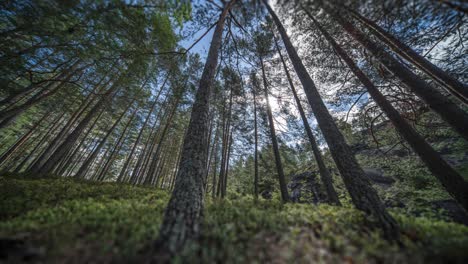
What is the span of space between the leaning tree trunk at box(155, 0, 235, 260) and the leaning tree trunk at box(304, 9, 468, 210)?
4.27m

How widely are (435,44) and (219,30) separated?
7107 mm

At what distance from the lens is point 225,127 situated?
1268 cm

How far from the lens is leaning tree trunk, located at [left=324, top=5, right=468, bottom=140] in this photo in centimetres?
395

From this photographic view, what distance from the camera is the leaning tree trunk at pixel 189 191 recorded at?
2.01m

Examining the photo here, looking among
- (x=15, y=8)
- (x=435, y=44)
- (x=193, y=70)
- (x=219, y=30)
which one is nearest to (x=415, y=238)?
(x=435, y=44)

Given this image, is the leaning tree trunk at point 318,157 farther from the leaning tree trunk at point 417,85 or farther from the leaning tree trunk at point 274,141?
the leaning tree trunk at point 417,85

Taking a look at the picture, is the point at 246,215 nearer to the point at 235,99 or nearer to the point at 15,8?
the point at 15,8

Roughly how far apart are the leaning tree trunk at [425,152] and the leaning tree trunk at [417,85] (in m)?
0.68

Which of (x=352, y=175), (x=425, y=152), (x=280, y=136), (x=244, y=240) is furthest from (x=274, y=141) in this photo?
(x=244, y=240)

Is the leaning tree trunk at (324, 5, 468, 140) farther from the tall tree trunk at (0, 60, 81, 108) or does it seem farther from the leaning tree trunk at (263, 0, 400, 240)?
the tall tree trunk at (0, 60, 81, 108)

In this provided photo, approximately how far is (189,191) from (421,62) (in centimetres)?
777

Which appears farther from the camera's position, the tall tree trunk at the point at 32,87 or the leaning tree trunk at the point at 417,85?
the tall tree trunk at the point at 32,87

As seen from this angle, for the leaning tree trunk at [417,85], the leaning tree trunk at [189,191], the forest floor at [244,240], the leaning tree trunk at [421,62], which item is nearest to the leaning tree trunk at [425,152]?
the leaning tree trunk at [417,85]

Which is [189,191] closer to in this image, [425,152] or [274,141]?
[425,152]
